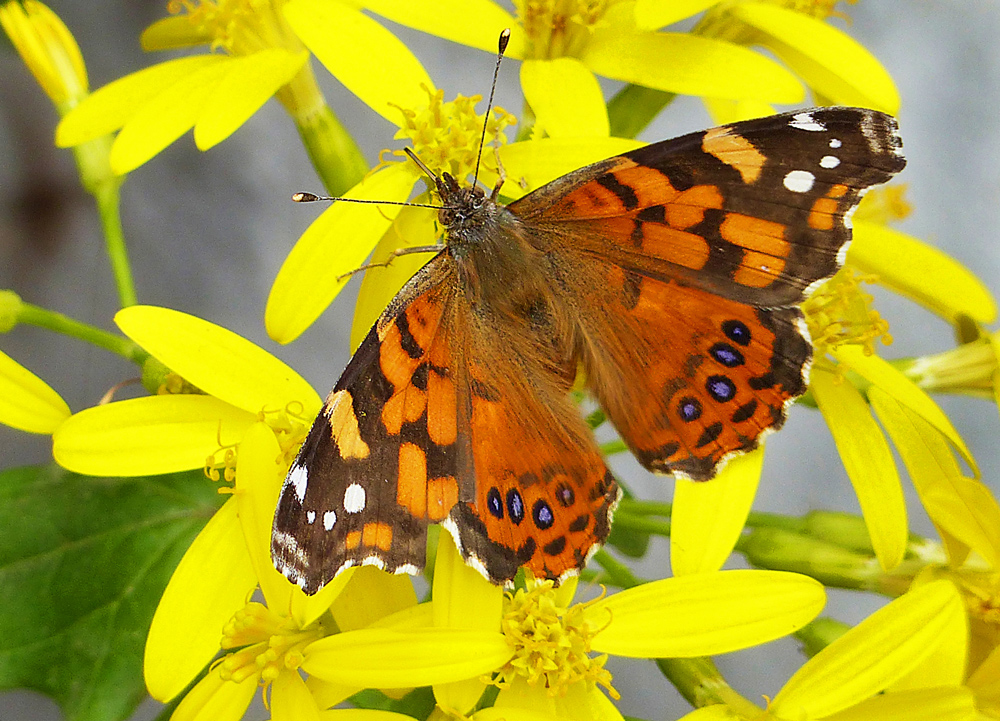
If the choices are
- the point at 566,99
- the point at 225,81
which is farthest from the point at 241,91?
the point at 566,99

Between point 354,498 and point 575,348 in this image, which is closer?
point 354,498

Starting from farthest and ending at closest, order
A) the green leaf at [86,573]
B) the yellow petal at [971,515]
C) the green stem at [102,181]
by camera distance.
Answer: the green stem at [102,181], the green leaf at [86,573], the yellow petal at [971,515]

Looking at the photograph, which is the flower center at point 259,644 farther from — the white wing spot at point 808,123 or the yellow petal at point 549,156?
the white wing spot at point 808,123

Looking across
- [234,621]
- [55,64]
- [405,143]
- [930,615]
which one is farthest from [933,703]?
[55,64]

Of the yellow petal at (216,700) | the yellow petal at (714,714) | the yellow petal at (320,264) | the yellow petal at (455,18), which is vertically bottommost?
the yellow petal at (714,714)

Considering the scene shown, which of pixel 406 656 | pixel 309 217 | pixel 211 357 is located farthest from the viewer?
pixel 309 217

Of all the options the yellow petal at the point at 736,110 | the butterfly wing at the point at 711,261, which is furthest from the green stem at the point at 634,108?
the butterfly wing at the point at 711,261

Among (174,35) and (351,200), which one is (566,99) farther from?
(174,35)
